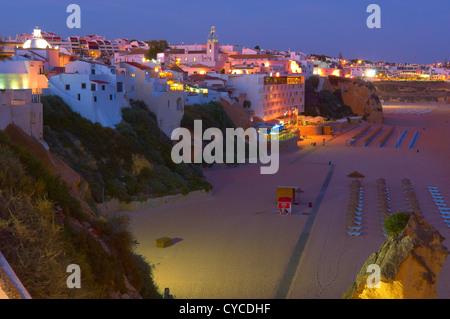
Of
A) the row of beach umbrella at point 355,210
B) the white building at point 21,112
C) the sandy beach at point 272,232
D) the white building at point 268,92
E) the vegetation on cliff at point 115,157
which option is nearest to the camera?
the sandy beach at point 272,232

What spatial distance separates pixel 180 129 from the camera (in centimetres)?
2848

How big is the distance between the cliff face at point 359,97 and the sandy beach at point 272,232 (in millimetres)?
28385

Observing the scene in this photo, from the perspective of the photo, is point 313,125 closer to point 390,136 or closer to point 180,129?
point 390,136

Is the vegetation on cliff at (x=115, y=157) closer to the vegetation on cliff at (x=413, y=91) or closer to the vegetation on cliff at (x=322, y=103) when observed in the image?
the vegetation on cliff at (x=322, y=103)

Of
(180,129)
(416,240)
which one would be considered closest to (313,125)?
(180,129)

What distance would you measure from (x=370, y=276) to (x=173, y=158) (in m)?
16.7

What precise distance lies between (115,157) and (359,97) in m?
44.6

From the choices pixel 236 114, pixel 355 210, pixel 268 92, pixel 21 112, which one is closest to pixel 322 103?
pixel 268 92

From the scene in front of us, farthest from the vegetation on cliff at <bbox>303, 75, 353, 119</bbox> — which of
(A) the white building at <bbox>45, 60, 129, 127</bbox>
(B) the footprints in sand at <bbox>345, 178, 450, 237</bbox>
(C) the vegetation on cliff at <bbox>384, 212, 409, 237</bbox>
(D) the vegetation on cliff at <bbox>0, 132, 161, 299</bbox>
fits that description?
(D) the vegetation on cliff at <bbox>0, 132, 161, 299</bbox>

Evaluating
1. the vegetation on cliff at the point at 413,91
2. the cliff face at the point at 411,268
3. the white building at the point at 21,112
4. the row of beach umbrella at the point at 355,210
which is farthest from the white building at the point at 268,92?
the vegetation on cliff at the point at 413,91

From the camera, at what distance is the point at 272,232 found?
16.6 m

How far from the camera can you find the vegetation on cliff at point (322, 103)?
181 feet
